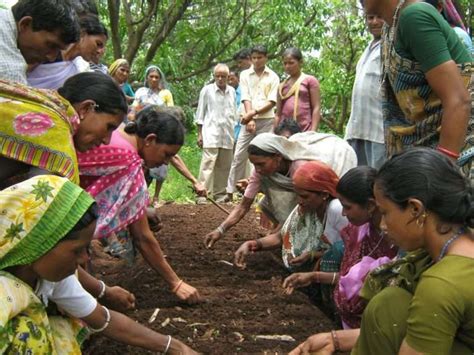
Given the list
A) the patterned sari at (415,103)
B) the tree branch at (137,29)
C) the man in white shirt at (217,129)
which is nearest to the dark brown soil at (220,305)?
the patterned sari at (415,103)

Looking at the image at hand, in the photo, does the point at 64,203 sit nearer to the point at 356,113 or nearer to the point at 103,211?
the point at 103,211

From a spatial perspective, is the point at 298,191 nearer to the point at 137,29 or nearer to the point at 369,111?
the point at 369,111

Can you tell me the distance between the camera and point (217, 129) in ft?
26.1

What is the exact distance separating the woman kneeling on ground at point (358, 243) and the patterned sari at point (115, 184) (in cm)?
108

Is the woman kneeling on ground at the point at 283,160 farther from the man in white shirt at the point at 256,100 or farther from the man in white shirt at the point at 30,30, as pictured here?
the man in white shirt at the point at 256,100

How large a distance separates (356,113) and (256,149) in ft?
2.31

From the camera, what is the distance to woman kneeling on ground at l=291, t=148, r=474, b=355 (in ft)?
5.45

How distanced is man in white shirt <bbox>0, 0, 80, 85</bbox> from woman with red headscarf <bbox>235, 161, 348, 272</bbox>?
156 centimetres

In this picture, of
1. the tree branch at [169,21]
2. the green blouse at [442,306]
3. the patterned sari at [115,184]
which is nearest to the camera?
the green blouse at [442,306]

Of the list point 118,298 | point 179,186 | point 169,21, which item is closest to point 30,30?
point 118,298

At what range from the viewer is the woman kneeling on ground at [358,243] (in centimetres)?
284

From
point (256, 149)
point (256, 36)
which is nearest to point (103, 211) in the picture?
point (256, 149)

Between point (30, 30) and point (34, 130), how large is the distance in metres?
0.53

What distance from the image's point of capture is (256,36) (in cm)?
1280
